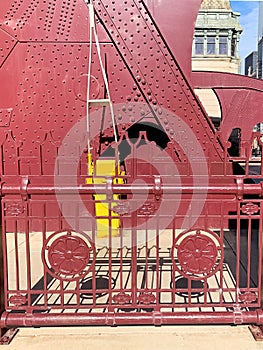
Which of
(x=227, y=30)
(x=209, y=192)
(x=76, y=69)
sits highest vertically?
(x=227, y=30)

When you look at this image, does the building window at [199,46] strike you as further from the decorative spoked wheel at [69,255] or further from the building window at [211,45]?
the decorative spoked wheel at [69,255]

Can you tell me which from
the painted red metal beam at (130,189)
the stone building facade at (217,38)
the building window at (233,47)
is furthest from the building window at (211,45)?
the painted red metal beam at (130,189)

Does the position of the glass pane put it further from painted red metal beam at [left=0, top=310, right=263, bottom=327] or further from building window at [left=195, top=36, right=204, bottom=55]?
painted red metal beam at [left=0, top=310, right=263, bottom=327]

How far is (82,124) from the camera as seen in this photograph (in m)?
5.74

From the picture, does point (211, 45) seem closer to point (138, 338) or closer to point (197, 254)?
point (197, 254)

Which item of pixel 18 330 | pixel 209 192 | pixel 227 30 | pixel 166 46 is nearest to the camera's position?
pixel 209 192

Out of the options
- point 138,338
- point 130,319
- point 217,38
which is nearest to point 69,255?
point 130,319

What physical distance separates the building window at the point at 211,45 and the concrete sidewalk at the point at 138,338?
25.4 meters

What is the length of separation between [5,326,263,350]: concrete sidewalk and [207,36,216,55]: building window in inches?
998

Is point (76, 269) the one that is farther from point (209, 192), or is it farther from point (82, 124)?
point (82, 124)

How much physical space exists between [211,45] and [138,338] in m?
26.4

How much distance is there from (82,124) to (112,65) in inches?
39.6

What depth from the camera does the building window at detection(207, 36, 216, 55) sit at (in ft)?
85.1

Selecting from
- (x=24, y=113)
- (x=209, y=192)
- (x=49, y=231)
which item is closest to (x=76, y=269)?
(x=209, y=192)
